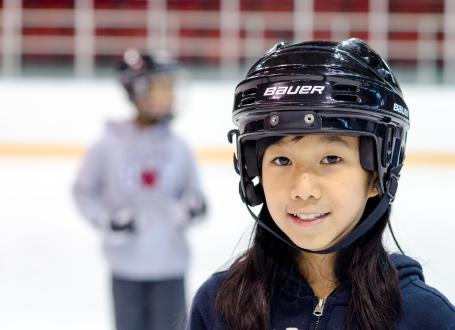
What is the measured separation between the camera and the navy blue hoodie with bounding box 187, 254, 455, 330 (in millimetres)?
972

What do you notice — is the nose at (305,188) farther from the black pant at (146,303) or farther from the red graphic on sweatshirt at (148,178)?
the red graphic on sweatshirt at (148,178)

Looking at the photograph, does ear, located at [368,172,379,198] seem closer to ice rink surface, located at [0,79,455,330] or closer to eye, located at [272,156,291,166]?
eye, located at [272,156,291,166]

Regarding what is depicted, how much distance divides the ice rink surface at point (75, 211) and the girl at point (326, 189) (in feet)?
0.50

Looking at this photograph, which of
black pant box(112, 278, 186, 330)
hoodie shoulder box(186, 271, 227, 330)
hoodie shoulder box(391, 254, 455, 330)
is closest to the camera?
hoodie shoulder box(391, 254, 455, 330)

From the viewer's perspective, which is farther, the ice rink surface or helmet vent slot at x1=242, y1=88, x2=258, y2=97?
the ice rink surface

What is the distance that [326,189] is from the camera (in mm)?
1005

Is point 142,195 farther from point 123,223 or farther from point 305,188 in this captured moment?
point 305,188

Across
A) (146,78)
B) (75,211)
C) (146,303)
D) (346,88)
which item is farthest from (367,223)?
(75,211)

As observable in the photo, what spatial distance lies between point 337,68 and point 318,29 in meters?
7.79

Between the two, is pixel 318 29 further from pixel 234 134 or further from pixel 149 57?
pixel 234 134

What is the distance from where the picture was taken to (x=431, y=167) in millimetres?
5676

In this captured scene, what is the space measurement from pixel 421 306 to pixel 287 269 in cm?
19

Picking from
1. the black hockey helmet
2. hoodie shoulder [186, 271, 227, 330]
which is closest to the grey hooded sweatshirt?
the black hockey helmet

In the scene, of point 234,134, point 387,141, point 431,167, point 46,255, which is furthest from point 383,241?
point 431,167
